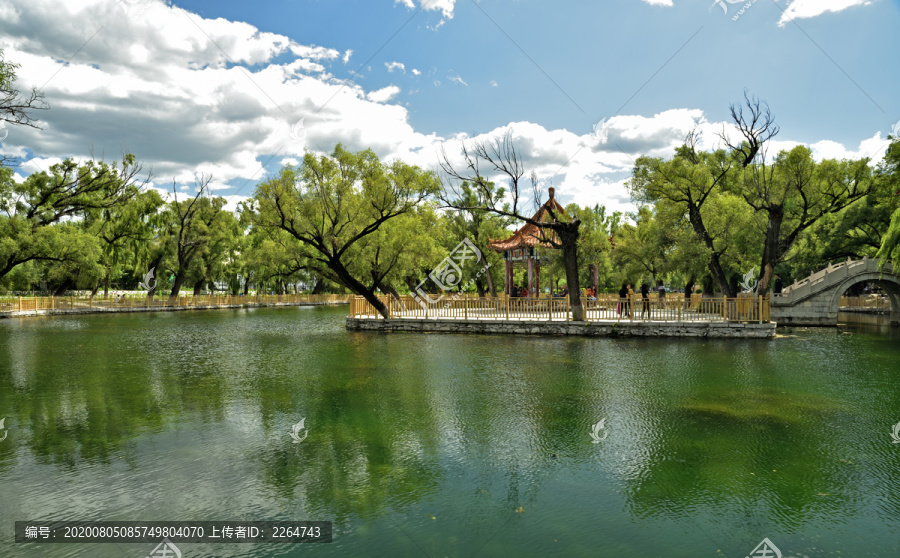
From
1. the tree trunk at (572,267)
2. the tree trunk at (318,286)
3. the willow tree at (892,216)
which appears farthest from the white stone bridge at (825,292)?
the tree trunk at (318,286)

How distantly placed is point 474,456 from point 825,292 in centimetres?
2594

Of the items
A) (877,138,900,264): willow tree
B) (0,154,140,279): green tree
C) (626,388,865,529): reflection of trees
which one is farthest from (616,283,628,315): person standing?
(0,154,140,279): green tree

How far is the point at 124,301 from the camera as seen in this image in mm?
39031

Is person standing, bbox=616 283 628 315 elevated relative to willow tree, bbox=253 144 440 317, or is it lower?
lower

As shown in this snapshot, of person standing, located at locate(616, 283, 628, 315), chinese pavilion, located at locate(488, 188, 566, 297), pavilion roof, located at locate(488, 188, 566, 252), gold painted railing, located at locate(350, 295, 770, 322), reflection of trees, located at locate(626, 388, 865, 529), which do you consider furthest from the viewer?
chinese pavilion, located at locate(488, 188, 566, 297)

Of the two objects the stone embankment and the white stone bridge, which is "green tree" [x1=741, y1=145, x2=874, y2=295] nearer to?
the white stone bridge

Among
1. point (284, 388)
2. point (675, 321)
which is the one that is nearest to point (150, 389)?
point (284, 388)

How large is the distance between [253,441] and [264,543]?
8.90ft

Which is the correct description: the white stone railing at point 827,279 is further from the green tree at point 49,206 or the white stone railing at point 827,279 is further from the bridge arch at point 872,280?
the green tree at point 49,206

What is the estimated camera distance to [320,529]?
4.28 metres
